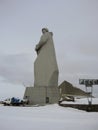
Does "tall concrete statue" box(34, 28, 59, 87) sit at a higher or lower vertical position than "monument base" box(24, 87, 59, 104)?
higher

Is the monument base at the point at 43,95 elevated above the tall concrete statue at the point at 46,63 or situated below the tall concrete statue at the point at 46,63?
below

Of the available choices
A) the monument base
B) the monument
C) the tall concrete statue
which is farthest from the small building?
the monument base

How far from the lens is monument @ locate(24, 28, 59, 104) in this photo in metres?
21.0

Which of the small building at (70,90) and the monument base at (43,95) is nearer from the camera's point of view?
the monument base at (43,95)

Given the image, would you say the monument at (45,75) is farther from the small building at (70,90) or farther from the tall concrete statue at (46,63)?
the small building at (70,90)

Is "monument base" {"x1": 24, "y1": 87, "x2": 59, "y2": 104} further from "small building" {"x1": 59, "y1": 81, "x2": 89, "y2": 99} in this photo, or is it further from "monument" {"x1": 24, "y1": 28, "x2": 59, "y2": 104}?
"small building" {"x1": 59, "y1": 81, "x2": 89, "y2": 99}

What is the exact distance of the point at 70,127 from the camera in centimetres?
891

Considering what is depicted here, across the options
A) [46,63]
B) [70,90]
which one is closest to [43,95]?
[46,63]

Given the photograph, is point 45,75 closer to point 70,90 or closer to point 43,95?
point 43,95

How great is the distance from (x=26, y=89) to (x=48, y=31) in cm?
532

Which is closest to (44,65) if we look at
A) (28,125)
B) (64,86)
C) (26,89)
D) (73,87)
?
(26,89)

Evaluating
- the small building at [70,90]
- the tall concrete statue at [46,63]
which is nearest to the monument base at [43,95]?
the tall concrete statue at [46,63]

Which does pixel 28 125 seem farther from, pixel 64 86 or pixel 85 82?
pixel 64 86

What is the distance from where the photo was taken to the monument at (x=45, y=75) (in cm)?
2103
